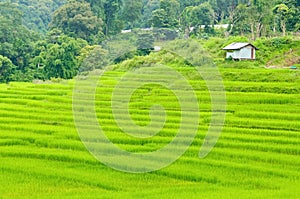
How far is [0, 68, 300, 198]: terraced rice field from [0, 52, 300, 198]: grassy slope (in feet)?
0.06

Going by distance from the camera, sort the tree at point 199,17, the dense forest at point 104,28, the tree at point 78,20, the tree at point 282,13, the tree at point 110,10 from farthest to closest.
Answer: the tree at point 110,10 < the tree at point 78,20 < the tree at point 199,17 < the dense forest at point 104,28 < the tree at point 282,13

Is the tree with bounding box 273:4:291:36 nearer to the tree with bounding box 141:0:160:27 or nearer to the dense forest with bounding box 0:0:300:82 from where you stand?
the dense forest with bounding box 0:0:300:82

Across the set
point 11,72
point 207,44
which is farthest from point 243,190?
point 11,72

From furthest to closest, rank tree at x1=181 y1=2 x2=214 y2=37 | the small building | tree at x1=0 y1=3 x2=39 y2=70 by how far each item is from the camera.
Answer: tree at x1=181 y1=2 x2=214 y2=37
tree at x1=0 y1=3 x2=39 y2=70
the small building

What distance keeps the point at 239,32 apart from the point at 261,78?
17571mm

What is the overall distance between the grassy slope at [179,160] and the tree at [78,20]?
2521 centimetres

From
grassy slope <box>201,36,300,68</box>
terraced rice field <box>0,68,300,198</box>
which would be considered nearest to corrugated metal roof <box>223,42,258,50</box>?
grassy slope <box>201,36,300,68</box>

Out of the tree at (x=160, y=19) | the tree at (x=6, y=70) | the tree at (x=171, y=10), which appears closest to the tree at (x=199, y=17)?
the tree at (x=171, y=10)

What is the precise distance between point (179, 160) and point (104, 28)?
38505 millimetres

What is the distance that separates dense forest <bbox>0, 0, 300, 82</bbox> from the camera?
34.6 meters

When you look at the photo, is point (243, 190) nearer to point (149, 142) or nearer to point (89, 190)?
point (89, 190)

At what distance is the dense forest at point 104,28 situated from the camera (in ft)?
113

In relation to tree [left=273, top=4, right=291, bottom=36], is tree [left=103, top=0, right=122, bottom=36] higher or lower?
lower

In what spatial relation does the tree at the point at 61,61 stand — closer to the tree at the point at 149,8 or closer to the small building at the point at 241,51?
the small building at the point at 241,51
